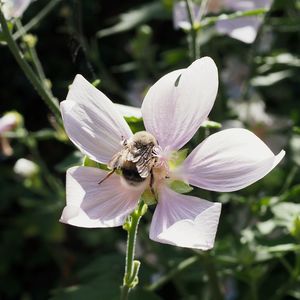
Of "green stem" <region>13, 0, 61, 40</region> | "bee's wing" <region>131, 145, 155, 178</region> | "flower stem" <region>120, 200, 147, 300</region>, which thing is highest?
"green stem" <region>13, 0, 61, 40</region>

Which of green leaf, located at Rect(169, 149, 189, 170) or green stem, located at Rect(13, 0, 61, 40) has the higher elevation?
green stem, located at Rect(13, 0, 61, 40)

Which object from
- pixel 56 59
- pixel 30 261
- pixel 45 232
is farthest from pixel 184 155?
pixel 56 59

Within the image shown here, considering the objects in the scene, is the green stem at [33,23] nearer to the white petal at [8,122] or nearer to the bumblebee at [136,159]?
the white petal at [8,122]

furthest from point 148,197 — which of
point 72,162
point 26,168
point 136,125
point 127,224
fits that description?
point 26,168

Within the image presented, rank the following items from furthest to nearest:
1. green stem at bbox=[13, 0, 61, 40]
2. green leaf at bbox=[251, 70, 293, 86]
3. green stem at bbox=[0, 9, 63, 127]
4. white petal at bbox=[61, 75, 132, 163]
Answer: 1. green leaf at bbox=[251, 70, 293, 86]
2. green stem at bbox=[13, 0, 61, 40]
3. green stem at bbox=[0, 9, 63, 127]
4. white petal at bbox=[61, 75, 132, 163]

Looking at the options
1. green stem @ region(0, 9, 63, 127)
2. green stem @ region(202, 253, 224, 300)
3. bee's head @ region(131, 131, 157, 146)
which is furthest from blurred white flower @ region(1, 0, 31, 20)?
green stem @ region(202, 253, 224, 300)

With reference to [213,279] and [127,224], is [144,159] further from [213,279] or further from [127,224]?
[213,279]

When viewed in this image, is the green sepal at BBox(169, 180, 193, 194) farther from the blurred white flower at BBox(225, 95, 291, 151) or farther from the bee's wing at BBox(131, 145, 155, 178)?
the blurred white flower at BBox(225, 95, 291, 151)
